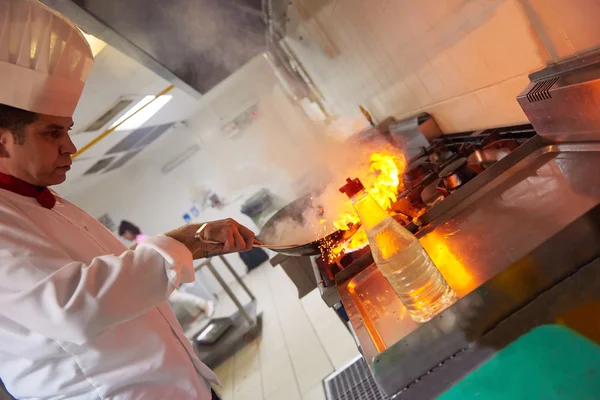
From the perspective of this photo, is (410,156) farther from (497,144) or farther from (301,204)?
(497,144)

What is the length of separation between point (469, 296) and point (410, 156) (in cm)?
137

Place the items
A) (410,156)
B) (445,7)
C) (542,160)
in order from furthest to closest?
1. (410,156)
2. (445,7)
3. (542,160)

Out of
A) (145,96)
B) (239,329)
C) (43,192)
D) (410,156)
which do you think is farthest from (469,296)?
(239,329)


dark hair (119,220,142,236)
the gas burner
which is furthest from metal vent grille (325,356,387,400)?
dark hair (119,220,142,236)

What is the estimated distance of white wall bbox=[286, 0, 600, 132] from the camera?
0.90 metres

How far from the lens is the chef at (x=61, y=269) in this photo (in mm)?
834

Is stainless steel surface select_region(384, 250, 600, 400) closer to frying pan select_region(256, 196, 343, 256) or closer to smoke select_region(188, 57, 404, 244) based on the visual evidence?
frying pan select_region(256, 196, 343, 256)

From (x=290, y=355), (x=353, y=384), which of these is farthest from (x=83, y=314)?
(x=290, y=355)

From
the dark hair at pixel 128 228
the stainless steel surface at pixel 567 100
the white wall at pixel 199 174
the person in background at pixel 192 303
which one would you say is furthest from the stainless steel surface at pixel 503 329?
the dark hair at pixel 128 228

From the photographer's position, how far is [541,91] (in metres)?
0.89

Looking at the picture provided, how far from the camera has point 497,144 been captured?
3.96 feet

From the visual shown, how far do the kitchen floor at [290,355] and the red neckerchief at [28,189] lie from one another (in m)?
1.88

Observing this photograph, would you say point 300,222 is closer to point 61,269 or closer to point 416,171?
point 416,171

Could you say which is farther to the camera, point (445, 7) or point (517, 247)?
point (445, 7)
